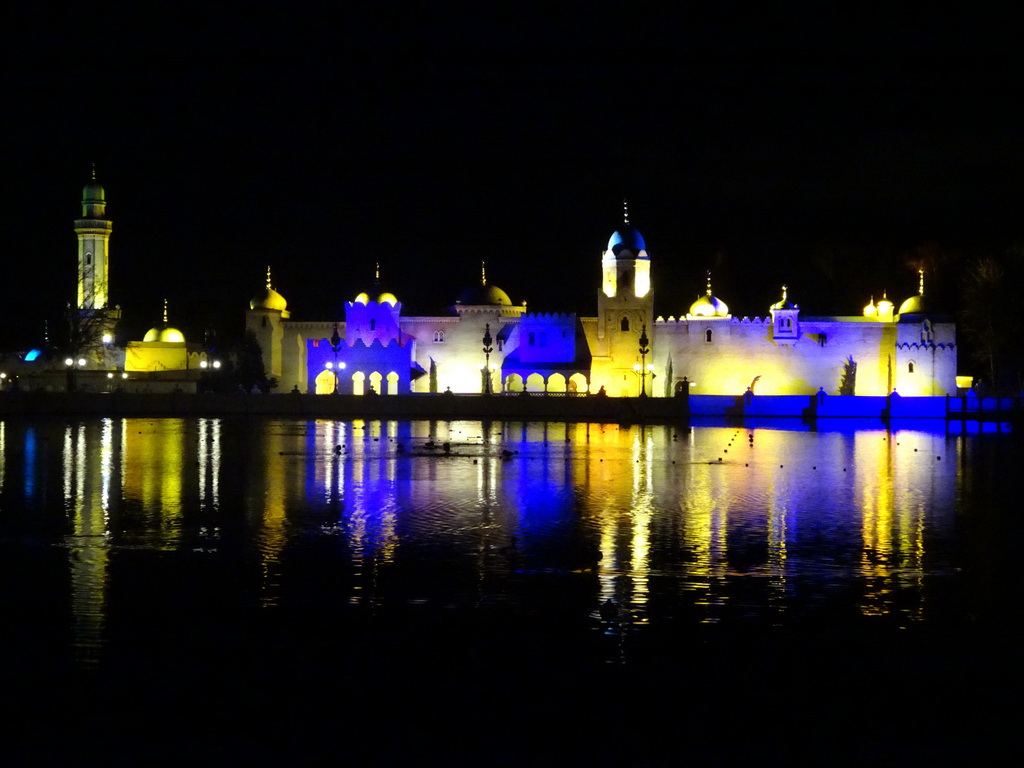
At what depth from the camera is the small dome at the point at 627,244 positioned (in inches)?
1940

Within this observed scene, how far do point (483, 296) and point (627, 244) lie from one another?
627 centimetres

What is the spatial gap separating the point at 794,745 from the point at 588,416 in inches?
1292

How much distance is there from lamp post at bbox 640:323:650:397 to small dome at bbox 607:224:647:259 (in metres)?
2.89

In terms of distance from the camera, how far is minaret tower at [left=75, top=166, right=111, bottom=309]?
55094mm

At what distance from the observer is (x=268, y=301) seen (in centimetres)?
5191

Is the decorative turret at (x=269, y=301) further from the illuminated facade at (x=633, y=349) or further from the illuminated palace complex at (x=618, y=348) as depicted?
the illuminated facade at (x=633, y=349)

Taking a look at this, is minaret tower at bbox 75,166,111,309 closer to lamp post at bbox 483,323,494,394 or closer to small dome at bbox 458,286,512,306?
small dome at bbox 458,286,512,306

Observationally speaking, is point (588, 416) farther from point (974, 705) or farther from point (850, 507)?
point (974, 705)

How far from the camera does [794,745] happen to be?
7.05m

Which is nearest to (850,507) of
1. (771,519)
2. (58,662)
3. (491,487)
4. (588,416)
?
(771,519)

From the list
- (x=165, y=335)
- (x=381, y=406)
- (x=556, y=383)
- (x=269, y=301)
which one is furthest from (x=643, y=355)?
(x=165, y=335)

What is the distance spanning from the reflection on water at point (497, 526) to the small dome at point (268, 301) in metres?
24.2

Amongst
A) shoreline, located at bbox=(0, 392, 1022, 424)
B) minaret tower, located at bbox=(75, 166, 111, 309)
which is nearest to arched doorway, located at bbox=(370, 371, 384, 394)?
shoreline, located at bbox=(0, 392, 1022, 424)

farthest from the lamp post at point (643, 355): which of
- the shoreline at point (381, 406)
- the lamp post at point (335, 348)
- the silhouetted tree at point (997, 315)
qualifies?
the silhouetted tree at point (997, 315)
